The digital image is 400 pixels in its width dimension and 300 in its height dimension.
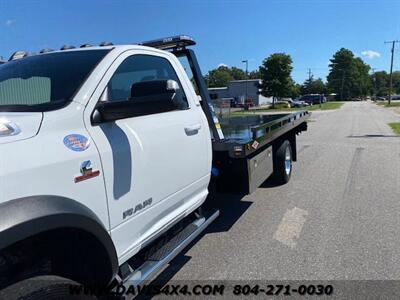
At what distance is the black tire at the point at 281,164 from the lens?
7.63 m

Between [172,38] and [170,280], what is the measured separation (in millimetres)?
2633

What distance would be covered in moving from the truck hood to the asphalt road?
2333 millimetres

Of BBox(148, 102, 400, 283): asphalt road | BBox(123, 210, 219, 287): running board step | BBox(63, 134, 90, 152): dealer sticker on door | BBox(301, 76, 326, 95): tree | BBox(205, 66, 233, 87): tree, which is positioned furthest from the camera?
BBox(301, 76, 326, 95): tree

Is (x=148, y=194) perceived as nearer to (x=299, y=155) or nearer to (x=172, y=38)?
(x=172, y=38)

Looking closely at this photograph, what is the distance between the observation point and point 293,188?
796 centimetres

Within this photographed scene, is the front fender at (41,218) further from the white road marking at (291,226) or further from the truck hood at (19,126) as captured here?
the white road marking at (291,226)

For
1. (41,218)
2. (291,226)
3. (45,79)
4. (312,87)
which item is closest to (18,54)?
(45,79)

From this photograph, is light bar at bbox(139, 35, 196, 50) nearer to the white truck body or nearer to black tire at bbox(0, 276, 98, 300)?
the white truck body

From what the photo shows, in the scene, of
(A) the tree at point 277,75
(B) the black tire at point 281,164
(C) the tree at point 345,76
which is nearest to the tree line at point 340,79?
(C) the tree at point 345,76

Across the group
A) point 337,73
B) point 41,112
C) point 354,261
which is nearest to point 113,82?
point 41,112

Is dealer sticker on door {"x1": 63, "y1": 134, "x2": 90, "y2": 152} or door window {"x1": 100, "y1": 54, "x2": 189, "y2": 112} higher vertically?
door window {"x1": 100, "y1": 54, "x2": 189, "y2": 112}

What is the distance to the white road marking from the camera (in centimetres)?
526

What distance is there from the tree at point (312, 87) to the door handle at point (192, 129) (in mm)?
140770

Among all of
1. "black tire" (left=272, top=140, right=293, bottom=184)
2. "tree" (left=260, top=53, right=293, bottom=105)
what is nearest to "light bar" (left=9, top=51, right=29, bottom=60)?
"black tire" (left=272, top=140, right=293, bottom=184)
